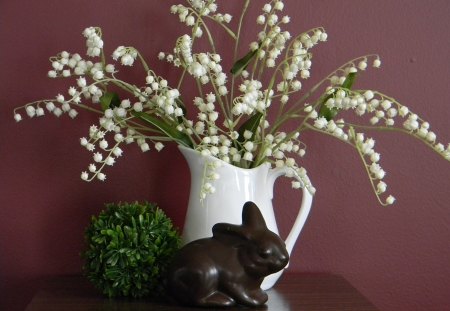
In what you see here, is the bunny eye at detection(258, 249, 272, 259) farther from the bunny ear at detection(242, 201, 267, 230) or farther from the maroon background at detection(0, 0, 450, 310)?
the maroon background at detection(0, 0, 450, 310)

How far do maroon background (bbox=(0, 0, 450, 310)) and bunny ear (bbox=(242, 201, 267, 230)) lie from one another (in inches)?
10.1

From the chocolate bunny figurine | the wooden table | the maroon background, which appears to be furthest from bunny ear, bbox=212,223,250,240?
the maroon background

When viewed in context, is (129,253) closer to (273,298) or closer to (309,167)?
(273,298)

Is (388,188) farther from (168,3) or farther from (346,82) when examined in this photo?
(168,3)

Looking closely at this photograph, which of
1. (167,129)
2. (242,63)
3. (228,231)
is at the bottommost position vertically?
(228,231)

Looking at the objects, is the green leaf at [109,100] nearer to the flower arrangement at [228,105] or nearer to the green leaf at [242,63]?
the flower arrangement at [228,105]

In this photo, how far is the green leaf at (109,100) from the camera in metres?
1.01

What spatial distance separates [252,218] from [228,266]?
78 millimetres

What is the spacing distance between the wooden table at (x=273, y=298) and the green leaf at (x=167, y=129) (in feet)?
0.85

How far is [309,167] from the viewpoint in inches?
46.9

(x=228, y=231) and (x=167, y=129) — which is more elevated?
(x=167, y=129)

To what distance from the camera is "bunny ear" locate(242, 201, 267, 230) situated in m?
0.93

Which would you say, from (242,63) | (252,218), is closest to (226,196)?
(252,218)

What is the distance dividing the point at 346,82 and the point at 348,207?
0.29 meters
